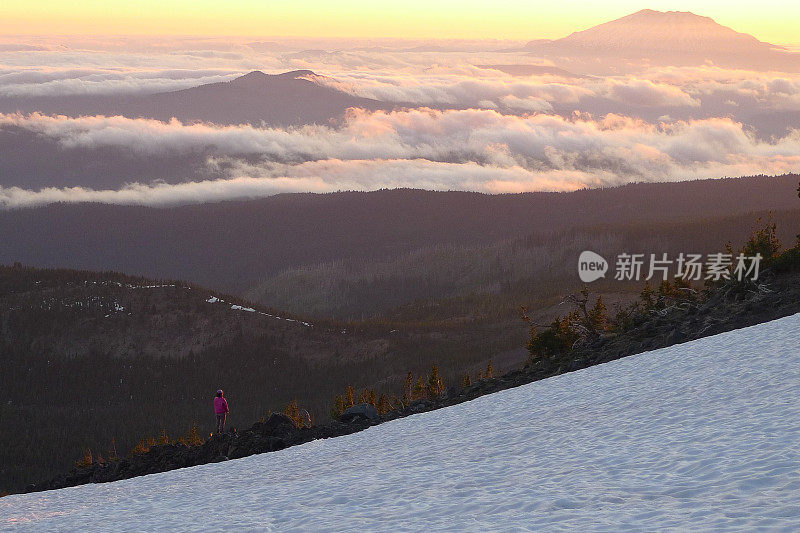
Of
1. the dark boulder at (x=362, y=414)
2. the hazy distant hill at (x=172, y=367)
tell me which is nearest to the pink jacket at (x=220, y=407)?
the dark boulder at (x=362, y=414)

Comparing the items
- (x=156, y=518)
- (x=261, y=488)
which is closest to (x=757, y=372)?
(x=261, y=488)

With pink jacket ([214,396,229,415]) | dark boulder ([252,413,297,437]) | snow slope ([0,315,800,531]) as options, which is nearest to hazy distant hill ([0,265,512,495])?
pink jacket ([214,396,229,415])

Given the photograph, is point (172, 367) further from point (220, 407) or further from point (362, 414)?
point (362, 414)

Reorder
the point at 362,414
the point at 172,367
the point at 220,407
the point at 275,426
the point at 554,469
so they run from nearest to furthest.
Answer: the point at 554,469 < the point at 275,426 < the point at 362,414 < the point at 220,407 < the point at 172,367

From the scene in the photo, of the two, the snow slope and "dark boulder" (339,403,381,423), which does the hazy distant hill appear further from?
the snow slope

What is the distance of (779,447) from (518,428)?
824cm

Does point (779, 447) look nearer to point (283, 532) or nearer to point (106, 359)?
point (283, 532)

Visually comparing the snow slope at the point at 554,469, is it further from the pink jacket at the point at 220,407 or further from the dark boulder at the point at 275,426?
the pink jacket at the point at 220,407

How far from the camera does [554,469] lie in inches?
557

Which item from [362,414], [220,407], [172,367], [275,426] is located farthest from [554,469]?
[172,367]

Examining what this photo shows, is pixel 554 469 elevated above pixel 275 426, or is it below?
above

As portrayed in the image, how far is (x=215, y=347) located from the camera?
186 meters

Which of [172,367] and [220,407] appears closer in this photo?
[220,407]

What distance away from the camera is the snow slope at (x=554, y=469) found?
36.2 ft
